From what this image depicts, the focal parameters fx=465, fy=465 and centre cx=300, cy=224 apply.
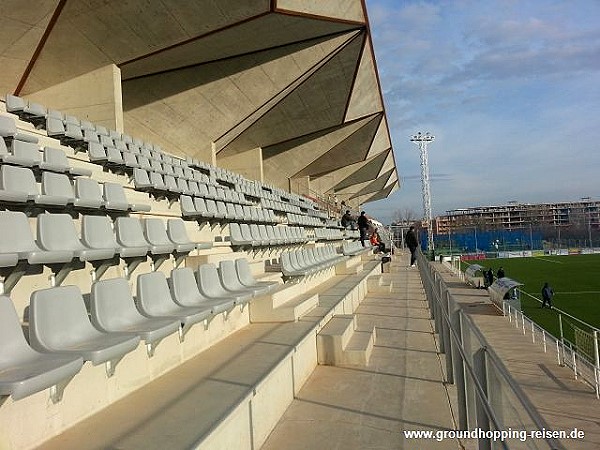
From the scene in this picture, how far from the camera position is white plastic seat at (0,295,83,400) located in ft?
5.52

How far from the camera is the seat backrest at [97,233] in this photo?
11.1ft

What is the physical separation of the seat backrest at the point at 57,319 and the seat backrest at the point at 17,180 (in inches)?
57.4

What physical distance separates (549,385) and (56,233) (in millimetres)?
8258

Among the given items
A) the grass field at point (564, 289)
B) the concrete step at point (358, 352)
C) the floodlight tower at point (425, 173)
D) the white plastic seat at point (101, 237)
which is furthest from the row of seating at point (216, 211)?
the floodlight tower at point (425, 173)

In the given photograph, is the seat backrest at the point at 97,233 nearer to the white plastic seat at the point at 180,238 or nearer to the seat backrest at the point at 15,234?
the seat backrest at the point at 15,234

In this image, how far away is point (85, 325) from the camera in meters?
2.46

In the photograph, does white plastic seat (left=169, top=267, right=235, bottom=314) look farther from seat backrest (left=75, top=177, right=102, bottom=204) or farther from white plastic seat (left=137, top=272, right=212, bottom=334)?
seat backrest (left=75, top=177, right=102, bottom=204)

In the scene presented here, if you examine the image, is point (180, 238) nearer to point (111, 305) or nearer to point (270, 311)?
point (270, 311)

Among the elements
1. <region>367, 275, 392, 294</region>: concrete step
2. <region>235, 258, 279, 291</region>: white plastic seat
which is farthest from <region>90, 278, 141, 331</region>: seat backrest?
<region>367, 275, 392, 294</region>: concrete step

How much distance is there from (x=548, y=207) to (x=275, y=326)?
128633 millimetres

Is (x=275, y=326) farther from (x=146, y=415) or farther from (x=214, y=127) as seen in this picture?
(x=214, y=127)

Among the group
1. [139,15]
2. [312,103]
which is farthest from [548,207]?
[139,15]

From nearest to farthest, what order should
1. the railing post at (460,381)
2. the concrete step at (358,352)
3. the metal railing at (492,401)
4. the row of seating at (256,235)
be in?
the metal railing at (492,401)
the railing post at (460,381)
the concrete step at (358,352)
the row of seating at (256,235)

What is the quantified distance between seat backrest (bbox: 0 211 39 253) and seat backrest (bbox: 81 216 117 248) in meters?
0.53
